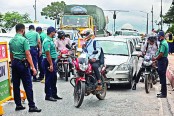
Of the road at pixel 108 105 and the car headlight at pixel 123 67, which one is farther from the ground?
the car headlight at pixel 123 67

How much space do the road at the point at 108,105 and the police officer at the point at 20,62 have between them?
0.35m

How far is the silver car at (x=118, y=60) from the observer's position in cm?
1291

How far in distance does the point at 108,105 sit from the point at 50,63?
5.70 feet

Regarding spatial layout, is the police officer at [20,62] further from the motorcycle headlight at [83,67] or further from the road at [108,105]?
the motorcycle headlight at [83,67]

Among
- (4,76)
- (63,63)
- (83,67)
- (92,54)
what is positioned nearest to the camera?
(4,76)

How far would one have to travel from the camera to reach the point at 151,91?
508 inches

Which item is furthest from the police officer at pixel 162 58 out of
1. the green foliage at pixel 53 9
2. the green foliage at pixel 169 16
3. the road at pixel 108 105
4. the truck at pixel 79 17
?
the green foliage at pixel 53 9

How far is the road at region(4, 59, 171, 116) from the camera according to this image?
Answer: 9305 mm

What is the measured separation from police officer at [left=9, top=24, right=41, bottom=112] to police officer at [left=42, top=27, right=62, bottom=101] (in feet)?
4.15

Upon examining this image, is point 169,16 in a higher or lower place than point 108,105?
higher

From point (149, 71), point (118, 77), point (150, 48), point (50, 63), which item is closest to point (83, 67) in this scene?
point (50, 63)

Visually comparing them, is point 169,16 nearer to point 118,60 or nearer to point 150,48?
point 150,48

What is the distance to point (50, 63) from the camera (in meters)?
10.4

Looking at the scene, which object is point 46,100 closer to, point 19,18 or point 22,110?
point 22,110
